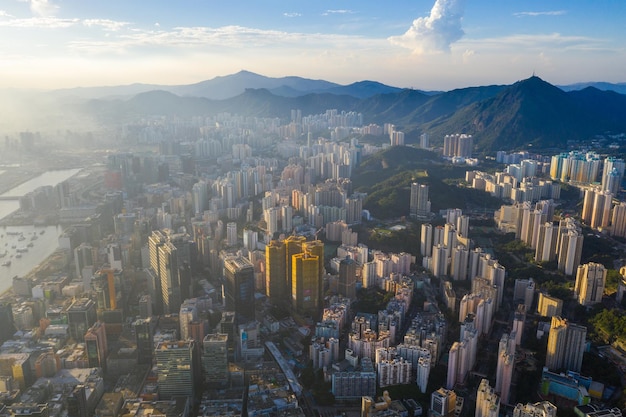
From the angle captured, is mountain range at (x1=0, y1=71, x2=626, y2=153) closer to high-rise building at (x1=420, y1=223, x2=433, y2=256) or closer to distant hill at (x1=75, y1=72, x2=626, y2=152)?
distant hill at (x1=75, y1=72, x2=626, y2=152)

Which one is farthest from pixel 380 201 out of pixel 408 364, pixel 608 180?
pixel 408 364

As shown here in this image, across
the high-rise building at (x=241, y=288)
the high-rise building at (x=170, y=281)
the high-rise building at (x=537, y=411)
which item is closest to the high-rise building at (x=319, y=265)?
the high-rise building at (x=241, y=288)

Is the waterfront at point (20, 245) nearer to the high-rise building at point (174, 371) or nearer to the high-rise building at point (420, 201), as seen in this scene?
the high-rise building at point (174, 371)

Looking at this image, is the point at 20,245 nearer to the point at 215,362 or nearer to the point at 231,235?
the point at 231,235

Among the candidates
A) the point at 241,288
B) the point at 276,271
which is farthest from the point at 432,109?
the point at 241,288

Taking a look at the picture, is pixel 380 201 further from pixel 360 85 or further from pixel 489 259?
pixel 360 85
